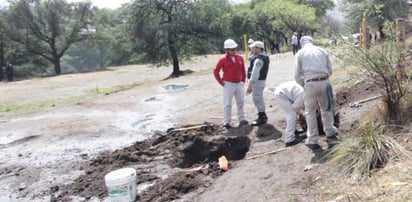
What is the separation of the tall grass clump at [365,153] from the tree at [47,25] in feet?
144

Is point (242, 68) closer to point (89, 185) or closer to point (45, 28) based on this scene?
point (89, 185)

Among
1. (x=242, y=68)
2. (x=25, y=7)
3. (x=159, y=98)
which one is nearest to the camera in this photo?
(x=242, y=68)

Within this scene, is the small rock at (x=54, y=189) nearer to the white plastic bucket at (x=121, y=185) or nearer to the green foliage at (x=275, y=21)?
the white plastic bucket at (x=121, y=185)

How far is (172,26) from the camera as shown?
25375 millimetres

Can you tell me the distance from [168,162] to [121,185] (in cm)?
202

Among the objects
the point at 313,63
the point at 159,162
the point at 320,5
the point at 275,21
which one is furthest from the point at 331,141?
the point at 320,5

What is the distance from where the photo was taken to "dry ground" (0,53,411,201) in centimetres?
508

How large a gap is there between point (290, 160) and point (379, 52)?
1845mm

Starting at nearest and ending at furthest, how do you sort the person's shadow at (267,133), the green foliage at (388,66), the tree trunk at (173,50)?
the green foliage at (388,66)
the person's shadow at (267,133)
the tree trunk at (173,50)

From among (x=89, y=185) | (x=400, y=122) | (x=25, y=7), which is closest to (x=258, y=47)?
(x=400, y=122)

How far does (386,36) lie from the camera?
5891 millimetres

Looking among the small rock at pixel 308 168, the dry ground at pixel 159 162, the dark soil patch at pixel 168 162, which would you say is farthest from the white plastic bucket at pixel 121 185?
the small rock at pixel 308 168

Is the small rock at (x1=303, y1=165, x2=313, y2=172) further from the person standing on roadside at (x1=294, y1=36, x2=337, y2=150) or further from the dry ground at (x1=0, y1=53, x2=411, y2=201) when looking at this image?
the person standing on roadside at (x1=294, y1=36, x2=337, y2=150)

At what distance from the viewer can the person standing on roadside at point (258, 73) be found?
26.0ft
